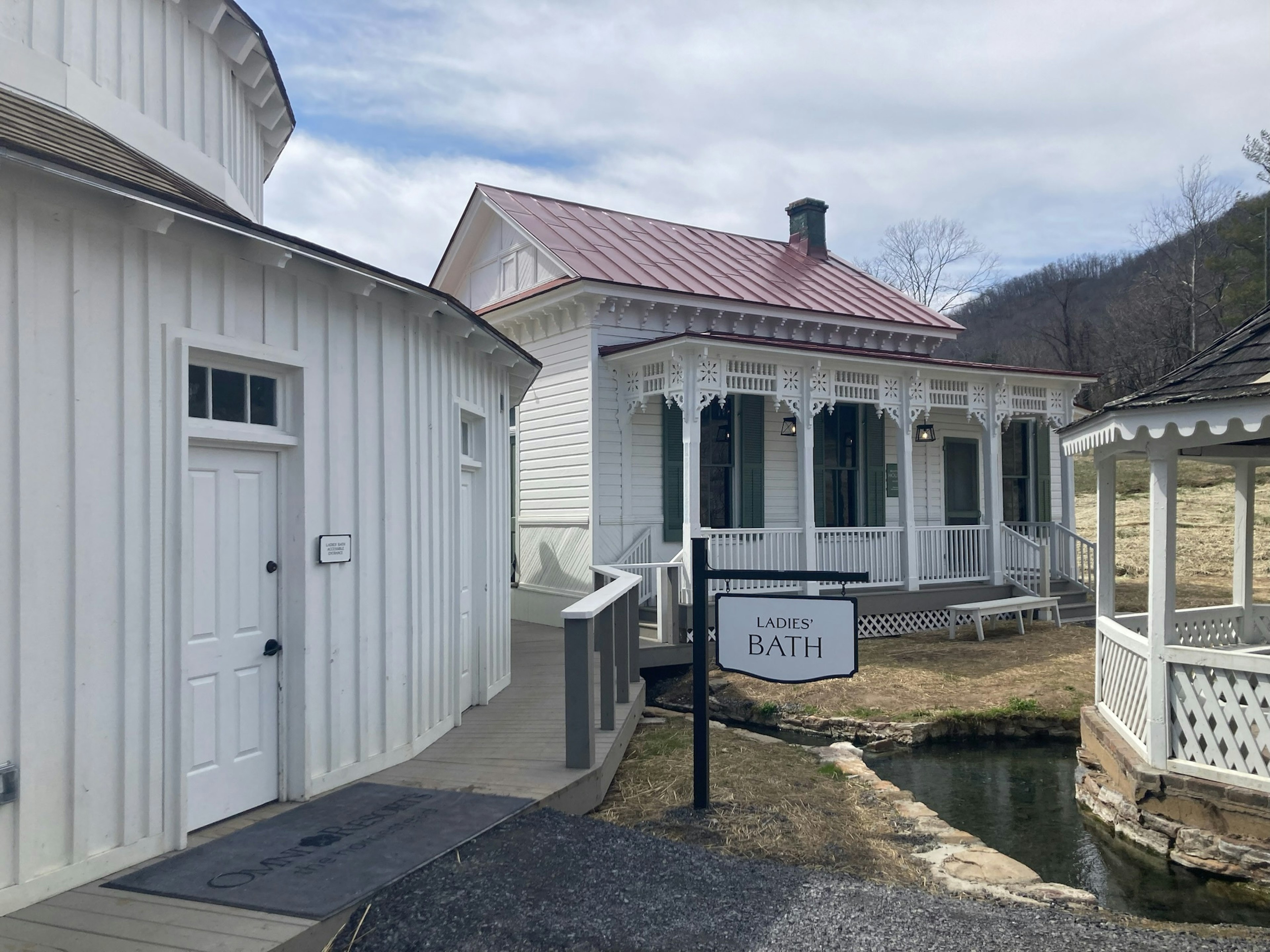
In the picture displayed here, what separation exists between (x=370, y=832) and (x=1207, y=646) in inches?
288

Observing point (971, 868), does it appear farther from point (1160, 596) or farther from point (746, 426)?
point (746, 426)

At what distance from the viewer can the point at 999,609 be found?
1350 cm

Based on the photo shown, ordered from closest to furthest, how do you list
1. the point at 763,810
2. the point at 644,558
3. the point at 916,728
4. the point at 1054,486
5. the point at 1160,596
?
the point at 763,810 < the point at 1160,596 < the point at 916,728 < the point at 644,558 < the point at 1054,486

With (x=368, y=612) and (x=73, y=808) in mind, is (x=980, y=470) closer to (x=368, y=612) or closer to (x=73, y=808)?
(x=368, y=612)

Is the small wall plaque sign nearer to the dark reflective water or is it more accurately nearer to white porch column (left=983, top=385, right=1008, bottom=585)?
the dark reflective water

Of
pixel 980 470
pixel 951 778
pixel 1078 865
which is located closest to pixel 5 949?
pixel 1078 865

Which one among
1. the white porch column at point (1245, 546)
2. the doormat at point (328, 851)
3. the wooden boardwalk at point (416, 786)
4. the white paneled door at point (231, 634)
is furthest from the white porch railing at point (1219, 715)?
the white paneled door at point (231, 634)

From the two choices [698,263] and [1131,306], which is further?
[1131,306]

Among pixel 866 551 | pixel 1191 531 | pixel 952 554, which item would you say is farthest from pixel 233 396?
pixel 1191 531

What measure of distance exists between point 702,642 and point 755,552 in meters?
7.22

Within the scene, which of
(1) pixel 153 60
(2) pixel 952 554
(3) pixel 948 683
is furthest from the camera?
(2) pixel 952 554

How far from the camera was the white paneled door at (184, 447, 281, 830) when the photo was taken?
485 centimetres

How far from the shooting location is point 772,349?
12.4 m

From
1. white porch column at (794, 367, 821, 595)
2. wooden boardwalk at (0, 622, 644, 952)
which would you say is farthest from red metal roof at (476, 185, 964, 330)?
wooden boardwalk at (0, 622, 644, 952)
